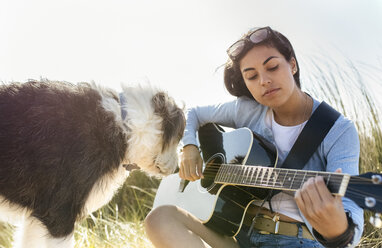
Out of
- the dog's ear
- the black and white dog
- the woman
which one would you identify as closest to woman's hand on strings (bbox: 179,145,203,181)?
the woman

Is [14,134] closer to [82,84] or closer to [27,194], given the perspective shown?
[27,194]

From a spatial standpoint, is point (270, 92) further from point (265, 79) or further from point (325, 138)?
point (325, 138)

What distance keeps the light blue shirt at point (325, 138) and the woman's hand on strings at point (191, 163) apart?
76 mm

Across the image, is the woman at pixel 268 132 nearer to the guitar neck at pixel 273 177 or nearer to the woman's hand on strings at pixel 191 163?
the woman's hand on strings at pixel 191 163

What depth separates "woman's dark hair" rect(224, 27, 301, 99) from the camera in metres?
2.84

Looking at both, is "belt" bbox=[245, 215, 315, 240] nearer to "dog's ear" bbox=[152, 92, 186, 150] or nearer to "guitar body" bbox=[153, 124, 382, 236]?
"guitar body" bbox=[153, 124, 382, 236]

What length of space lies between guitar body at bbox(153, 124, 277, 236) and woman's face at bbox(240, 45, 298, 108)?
287 millimetres

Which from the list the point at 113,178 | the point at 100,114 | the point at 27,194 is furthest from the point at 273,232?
the point at 27,194

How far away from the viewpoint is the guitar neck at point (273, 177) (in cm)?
198

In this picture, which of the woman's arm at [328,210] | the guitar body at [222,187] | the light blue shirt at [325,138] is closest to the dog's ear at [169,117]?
the light blue shirt at [325,138]

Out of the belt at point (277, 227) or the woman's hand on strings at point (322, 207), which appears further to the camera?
the belt at point (277, 227)

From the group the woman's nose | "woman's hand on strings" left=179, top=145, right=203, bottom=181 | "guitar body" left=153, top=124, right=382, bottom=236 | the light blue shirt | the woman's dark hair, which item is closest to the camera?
the light blue shirt

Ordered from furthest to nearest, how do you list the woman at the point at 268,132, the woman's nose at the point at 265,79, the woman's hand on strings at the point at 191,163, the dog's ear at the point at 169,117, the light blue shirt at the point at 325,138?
1. the dog's ear at the point at 169,117
2. the woman's hand on strings at the point at 191,163
3. the woman's nose at the point at 265,79
4. the woman at the point at 268,132
5. the light blue shirt at the point at 325,138

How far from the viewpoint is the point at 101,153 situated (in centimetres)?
292
